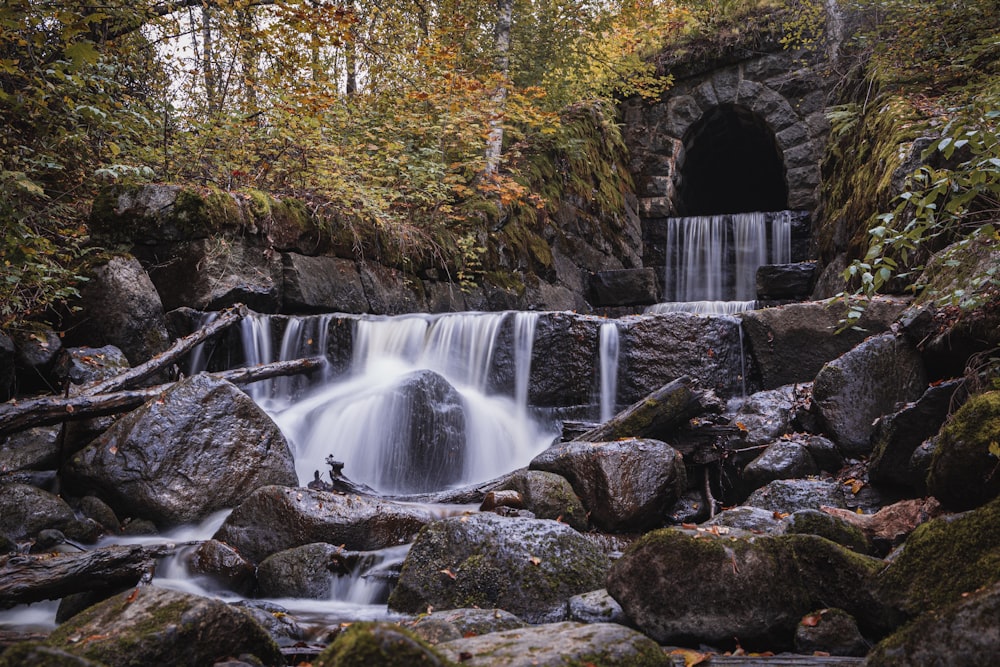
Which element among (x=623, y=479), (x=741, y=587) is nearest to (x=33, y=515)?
(x=623, y=479)

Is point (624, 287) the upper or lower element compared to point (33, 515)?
upper

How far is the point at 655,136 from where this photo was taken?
15961mm

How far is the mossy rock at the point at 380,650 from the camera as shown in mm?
1648

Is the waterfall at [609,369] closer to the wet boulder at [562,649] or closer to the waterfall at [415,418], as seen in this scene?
the waterfall at [415,418]

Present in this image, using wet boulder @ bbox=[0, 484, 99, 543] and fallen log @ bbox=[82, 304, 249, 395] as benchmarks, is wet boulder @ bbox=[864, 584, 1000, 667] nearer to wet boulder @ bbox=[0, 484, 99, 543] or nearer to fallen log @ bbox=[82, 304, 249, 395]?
wet boulder @ bbox=[0, 484, 99, 543]

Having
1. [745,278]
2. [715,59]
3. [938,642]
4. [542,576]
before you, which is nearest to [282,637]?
[542,576]

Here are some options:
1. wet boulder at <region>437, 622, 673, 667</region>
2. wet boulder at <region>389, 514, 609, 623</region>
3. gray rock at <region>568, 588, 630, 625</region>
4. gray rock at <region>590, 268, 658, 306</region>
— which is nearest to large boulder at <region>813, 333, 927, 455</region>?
wet boulder at <region>389, 514, 609, 623</region>

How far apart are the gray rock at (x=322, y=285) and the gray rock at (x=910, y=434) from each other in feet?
22.6

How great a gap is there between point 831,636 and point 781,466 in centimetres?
290

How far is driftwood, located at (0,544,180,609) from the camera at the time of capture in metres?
3.29

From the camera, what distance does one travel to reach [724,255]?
554 inches

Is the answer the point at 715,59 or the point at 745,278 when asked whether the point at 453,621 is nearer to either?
the point at 745,278

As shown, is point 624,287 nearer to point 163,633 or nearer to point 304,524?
point 304,524

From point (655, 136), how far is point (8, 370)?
45.4 feet
